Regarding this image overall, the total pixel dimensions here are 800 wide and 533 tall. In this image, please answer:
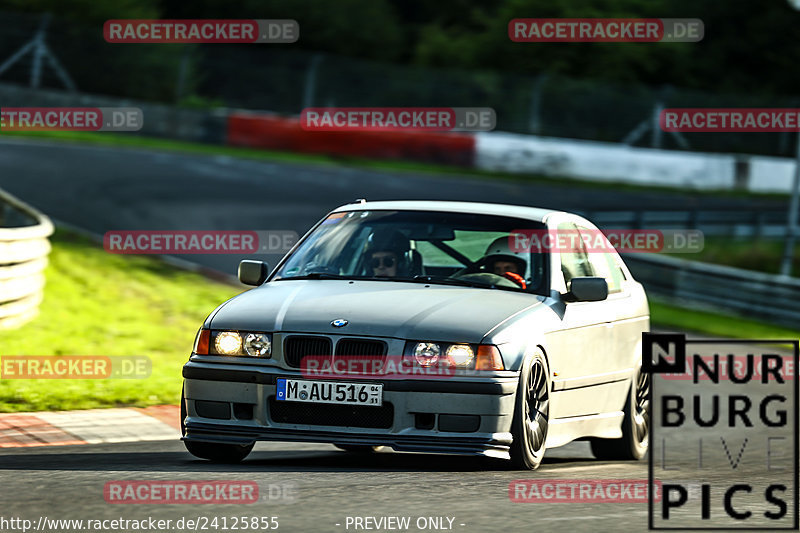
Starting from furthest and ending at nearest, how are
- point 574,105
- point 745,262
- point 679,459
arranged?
point 574,105
point 745,262
point 679,459

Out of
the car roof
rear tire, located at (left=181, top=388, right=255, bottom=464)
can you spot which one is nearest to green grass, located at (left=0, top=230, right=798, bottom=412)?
rear tire, located at (left=181, top=388, right=255, bottom=464)

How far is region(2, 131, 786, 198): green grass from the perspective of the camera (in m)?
33.5

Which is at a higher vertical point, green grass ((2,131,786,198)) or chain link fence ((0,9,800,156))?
chain link fence ((0,9,800,156))

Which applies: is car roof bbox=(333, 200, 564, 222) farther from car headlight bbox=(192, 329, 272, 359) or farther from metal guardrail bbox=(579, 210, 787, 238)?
metal guardrail bbox=(579, 210, 787, 238)

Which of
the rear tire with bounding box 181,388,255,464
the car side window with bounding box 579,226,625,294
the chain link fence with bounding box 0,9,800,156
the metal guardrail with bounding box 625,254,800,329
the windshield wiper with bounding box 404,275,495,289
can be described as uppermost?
the chain link fence with bounding box 0,9,800,156

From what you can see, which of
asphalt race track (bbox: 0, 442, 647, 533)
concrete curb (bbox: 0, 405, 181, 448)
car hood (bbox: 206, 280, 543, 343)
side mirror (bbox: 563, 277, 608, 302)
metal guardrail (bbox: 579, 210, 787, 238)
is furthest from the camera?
metal guardrail (bbox: 579, 210, 787, 238)

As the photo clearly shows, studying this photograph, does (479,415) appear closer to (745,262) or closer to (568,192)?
(745,262)

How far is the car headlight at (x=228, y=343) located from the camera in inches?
305

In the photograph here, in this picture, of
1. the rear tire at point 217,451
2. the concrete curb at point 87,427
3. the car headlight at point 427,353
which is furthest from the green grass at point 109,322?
the car headlight at point 427,353

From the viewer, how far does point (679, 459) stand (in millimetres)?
10016

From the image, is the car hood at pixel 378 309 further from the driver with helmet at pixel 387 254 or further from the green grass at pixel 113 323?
the green grass at pixel 113 323

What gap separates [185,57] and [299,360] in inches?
1225

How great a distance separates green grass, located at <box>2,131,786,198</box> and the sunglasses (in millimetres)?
24320

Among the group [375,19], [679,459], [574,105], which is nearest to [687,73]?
[375,19]
